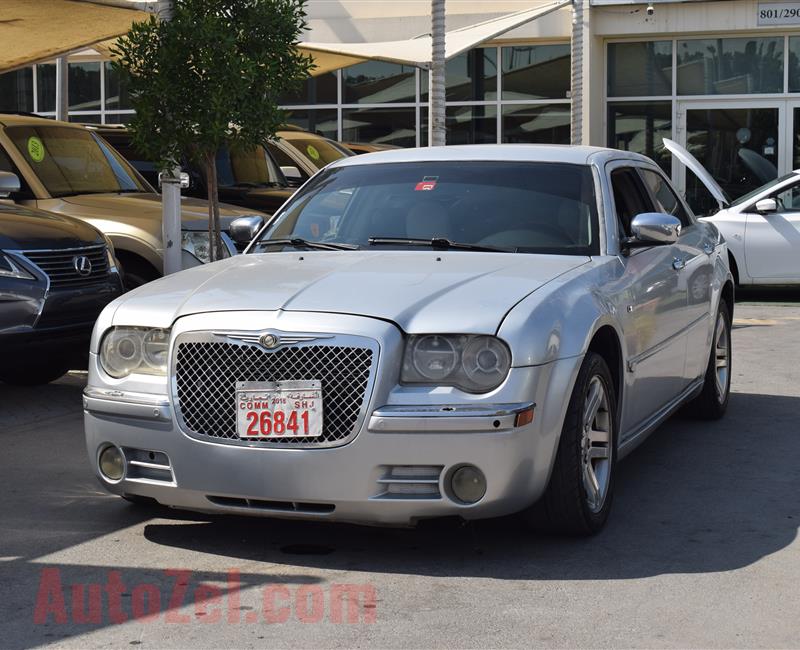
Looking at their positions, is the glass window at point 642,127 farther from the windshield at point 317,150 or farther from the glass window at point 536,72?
the windshield at point 317,150

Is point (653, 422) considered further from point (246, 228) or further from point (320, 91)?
point (320, 91)

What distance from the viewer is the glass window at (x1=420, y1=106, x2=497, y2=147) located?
25.2 metres

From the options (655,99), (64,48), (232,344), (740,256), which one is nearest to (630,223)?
(232,344)

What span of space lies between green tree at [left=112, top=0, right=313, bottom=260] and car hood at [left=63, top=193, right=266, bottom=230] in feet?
2.01

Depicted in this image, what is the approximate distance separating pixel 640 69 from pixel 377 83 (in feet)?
16.1

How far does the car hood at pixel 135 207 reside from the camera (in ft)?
33.7

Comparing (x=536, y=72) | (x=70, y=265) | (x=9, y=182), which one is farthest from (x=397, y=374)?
(x=536, y=72)

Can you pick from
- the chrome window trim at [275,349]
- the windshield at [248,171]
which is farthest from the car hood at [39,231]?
the windshield at [248,171]

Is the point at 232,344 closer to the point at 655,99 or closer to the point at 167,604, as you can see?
the point at 167,604

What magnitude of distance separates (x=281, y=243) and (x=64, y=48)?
683 centimetres

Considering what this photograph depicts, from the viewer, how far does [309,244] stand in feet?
20.7

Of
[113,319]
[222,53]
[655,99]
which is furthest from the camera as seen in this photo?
[655,99]

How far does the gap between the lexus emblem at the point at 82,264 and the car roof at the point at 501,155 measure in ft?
7.47

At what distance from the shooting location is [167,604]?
4559 mm
